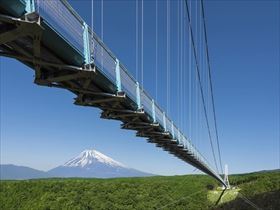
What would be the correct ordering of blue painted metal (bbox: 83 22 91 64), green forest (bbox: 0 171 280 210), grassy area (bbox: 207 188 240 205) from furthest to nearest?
1. grassy area (bbox: 207 188 240 205)
2. green forest (bbox: 0 171 280 210)
3. blue painted metal (bbox: 83 22 91 64)

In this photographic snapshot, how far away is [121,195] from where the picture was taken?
236 ft

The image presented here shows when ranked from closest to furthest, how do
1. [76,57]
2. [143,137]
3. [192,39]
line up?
[76,57]
[143,137]
[192,39]

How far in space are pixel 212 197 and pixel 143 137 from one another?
52276 mm

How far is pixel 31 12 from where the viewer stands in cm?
969

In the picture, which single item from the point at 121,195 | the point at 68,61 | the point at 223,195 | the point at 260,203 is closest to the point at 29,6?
the point at 68,61

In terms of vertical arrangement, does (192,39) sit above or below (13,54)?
above

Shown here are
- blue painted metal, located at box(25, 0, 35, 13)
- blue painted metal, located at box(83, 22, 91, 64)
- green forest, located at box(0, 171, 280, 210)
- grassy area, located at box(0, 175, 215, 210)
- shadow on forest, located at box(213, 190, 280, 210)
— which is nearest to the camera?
blue painted metal, located at box(25, 0, 35, 13)

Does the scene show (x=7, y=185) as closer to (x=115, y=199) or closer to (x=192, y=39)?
(x=115, y=199)

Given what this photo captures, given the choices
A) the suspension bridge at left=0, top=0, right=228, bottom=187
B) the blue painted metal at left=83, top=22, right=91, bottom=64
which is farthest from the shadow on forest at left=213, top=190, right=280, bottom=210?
the blue painted metal at left=83, top=22, right=91, bottom=64

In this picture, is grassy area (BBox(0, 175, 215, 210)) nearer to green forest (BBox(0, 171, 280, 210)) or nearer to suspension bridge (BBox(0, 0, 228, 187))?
green forest (BBox(0, 171, 280, 210))

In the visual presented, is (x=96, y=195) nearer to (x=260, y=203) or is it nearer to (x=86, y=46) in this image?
(x=260, y=203)

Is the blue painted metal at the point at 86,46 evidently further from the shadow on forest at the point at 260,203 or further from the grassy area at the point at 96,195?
the grassy area at the point at 96,195

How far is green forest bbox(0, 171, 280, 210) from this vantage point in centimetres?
6912

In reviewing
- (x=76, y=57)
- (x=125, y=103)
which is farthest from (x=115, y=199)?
(x=76, y=57)
